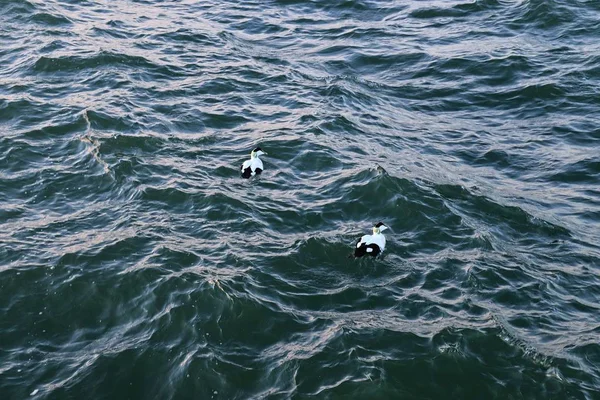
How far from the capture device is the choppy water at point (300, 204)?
39.0 feet

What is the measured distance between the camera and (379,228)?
48.4ft

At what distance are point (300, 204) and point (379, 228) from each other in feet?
6.52

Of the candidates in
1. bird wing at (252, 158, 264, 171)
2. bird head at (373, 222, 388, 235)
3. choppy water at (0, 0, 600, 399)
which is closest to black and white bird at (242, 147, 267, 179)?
bird wing at (252, 158, 264, 171)

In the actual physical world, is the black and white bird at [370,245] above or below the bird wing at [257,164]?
above

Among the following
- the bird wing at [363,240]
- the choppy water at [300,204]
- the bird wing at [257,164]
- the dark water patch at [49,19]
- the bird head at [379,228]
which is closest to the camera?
the choppy water at [300,204]

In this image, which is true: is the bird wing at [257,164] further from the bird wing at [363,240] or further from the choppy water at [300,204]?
the bird wing at [363,240]

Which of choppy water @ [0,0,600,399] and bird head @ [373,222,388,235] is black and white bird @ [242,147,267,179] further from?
bird head @ [373,222,388,235]

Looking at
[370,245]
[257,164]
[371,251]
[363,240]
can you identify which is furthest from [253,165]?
[371,251]

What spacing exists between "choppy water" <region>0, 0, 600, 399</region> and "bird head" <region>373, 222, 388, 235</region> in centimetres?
36

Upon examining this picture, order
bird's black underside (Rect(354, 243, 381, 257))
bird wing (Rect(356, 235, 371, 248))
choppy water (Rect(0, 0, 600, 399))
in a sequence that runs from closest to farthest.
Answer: choppy water (Rect(0, 0, 600, 399)) < bird's black underside (Rect(354, 243, 381, 257)) < bird wing (Rect(356, 235, 371, 248))

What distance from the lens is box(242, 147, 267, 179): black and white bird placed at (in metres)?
16.8

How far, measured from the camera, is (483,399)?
11.3 meters

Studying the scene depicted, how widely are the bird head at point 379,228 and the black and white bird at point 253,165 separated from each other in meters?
3.09

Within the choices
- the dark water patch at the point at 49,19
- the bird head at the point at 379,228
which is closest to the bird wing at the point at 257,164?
the bird head at the point at 379,228
